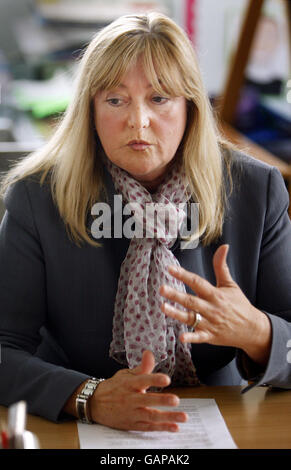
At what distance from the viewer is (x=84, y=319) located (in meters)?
1.42

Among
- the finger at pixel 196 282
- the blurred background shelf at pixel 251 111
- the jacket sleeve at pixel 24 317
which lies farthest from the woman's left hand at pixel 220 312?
the blurred background shelf at pixel 251 111

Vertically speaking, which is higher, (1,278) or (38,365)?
(1,278)

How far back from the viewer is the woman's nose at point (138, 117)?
1287 mm

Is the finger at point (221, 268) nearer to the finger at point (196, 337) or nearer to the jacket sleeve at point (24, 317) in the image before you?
the finger at point (196, 337)

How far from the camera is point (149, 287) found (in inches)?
54.1

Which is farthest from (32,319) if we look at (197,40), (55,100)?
(197,40)

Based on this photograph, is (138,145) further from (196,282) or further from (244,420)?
(244,420)

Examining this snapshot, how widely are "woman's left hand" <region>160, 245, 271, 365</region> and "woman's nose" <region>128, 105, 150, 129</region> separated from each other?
0.92ft

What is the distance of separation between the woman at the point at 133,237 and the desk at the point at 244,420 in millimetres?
38

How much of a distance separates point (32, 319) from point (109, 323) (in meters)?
0.15

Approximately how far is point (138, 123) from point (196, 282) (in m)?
0.33

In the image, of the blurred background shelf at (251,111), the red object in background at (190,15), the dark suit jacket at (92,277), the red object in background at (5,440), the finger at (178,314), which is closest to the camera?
the red object in background at (5,440)

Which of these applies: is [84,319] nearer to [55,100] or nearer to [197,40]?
[55,100]
